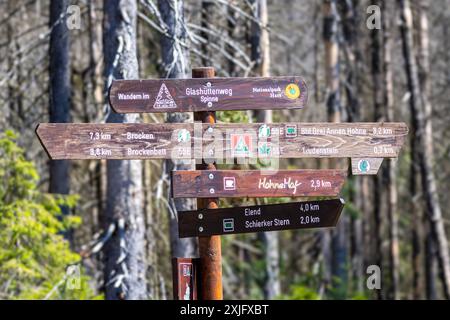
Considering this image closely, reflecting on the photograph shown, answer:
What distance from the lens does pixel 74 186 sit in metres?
19.3

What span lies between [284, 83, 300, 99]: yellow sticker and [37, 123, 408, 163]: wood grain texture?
0.24 m

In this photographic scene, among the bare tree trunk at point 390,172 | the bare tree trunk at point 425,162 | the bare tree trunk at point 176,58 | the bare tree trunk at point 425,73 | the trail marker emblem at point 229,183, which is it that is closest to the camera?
the trail marker emblem at point 229,183

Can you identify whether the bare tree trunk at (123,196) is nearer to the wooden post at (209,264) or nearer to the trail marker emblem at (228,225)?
the wooden post at (209,264)

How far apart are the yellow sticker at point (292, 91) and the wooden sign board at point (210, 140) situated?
24 centimetres

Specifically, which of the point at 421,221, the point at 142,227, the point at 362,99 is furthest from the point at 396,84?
the point at 142,227

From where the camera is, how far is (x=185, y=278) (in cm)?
723

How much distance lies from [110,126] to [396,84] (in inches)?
910

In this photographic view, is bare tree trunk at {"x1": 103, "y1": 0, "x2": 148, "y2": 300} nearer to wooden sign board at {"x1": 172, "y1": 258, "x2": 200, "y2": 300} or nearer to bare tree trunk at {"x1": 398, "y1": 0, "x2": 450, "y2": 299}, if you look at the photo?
wooden sign board at {"x1": 172, "y1": 258, "x2": 200, "y2": 300}

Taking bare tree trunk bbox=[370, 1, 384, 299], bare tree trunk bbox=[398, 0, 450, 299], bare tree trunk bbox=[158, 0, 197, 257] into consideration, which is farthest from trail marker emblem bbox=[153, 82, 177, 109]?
bare tree trunk bbox=[370, 1, 384, 299]

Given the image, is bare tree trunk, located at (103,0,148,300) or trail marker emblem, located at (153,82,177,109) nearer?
trail marker emblem, located at (153,82,177,109)

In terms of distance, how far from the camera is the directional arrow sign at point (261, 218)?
7082 millimetres

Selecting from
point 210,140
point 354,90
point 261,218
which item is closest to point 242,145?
point 210,140

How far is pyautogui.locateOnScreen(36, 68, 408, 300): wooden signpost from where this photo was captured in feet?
23.0

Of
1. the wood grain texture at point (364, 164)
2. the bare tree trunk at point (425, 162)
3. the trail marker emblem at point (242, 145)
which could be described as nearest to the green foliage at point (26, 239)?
the trail marker emblem at point (242, 145)
